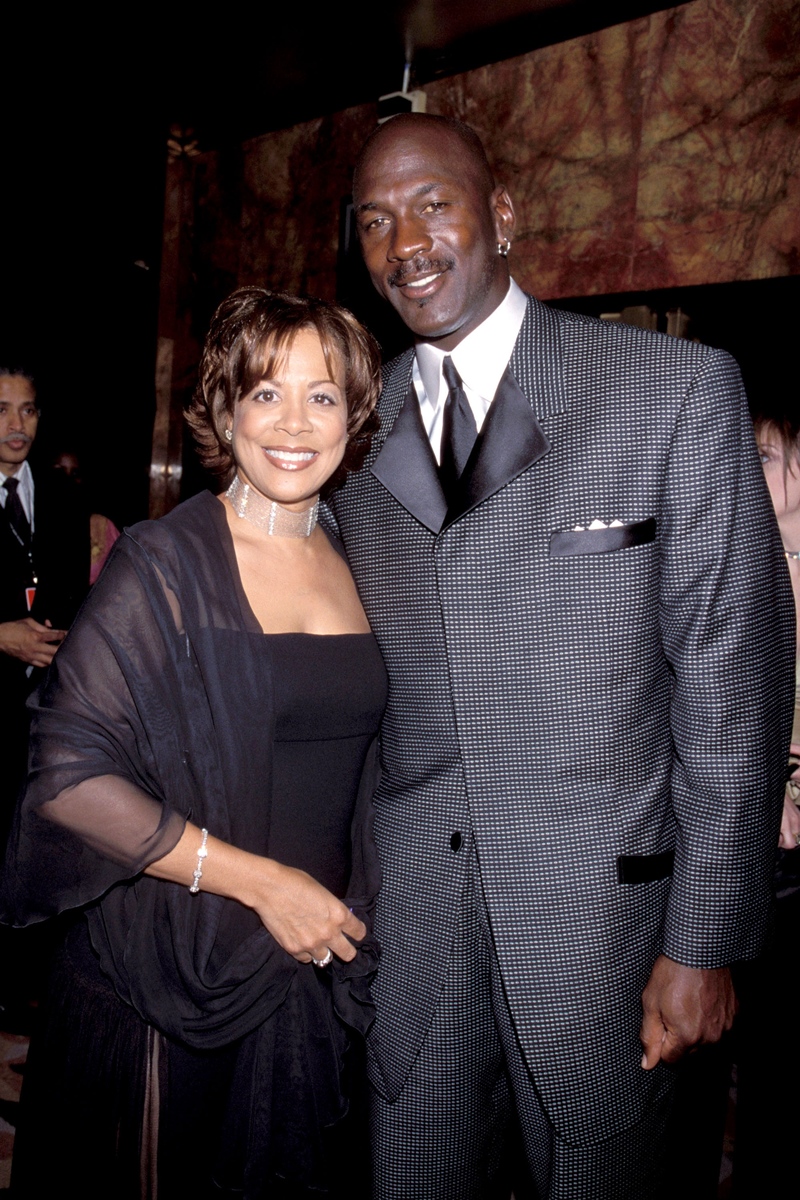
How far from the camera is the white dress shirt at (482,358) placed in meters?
1.53

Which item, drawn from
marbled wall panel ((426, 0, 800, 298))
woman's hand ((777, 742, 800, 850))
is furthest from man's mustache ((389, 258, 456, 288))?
marbled wall panel ((426, 0, 800, 298))

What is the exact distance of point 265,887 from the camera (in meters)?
1.33

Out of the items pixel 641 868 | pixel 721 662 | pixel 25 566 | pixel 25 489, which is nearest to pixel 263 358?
pixel 721 662

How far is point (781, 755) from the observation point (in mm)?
1433

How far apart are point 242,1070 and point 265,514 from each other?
0.97 metres

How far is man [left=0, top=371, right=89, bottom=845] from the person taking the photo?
290cm

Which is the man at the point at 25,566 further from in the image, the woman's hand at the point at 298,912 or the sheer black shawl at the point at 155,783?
the woman's hand at the point at 298,912


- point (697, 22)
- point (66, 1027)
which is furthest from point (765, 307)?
point (66, 1027)

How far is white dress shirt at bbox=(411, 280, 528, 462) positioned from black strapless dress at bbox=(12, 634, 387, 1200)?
0.48 m

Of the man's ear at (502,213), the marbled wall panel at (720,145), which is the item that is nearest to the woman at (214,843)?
the man's ear at (502,213)

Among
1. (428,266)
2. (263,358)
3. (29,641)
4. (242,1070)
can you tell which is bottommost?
(242,1070)

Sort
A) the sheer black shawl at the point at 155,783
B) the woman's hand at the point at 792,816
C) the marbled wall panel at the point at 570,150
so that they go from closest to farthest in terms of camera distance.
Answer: the sheer black shawl at the point at 155,783 → the woman's hand at the point at 792,816 → the marbled wall panel at the point at 570,150

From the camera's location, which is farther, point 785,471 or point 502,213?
point 785,471

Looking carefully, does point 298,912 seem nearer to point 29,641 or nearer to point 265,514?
point 265,514
